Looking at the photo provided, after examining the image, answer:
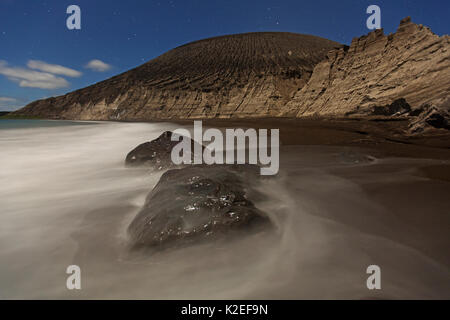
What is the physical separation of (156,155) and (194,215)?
9.43 feet

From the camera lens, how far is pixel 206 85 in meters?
33.7

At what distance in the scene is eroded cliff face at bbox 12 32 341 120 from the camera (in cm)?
2933

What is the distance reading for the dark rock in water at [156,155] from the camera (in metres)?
4.40

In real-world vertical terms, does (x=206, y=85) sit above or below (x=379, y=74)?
above

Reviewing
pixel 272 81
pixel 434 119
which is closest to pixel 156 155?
pixel 434 119

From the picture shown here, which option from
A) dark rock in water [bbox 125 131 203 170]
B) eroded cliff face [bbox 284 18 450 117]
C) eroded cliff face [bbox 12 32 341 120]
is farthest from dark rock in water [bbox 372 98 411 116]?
eroded cliff face [bbox 12 32 341 120]

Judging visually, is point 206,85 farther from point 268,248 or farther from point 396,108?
point 268,248

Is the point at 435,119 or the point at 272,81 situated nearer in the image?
the point at 435,119
